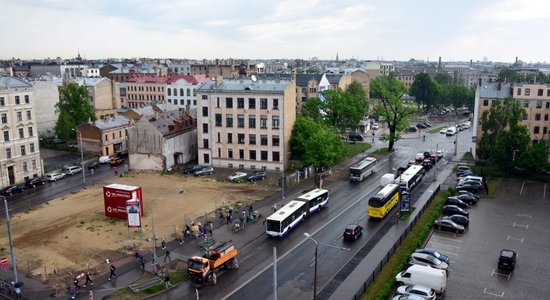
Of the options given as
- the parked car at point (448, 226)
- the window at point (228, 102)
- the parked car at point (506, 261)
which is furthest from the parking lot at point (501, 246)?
the window at point (228, 102)

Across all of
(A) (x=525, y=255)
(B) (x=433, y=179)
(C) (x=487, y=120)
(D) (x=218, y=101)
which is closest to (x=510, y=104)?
(C) (x=487, y=120)

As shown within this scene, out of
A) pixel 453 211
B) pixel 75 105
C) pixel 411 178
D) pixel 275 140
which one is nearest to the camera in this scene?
pixel 453 211

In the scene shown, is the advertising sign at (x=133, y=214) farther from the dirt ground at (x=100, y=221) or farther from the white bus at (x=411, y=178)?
the white bus at (x=411, y=178)

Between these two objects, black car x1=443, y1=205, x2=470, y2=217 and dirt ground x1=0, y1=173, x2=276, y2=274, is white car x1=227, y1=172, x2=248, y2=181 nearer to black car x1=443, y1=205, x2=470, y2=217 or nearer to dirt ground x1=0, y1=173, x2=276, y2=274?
dirt ground x1=0, y1=173, x2=276, y2=274

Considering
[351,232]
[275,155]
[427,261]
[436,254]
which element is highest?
[275,155]

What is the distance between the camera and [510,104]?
7325cm

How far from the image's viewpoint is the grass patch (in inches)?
1400

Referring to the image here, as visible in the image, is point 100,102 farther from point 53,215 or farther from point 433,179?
point 433,179

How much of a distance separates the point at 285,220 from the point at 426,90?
12284cm

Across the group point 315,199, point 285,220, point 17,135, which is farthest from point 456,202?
point 17,135

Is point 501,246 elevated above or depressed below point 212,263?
below

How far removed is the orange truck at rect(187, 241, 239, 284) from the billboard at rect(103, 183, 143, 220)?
54.2 ft

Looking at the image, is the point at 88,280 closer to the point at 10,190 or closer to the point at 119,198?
the point at 119,198

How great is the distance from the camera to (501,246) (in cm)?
4541
